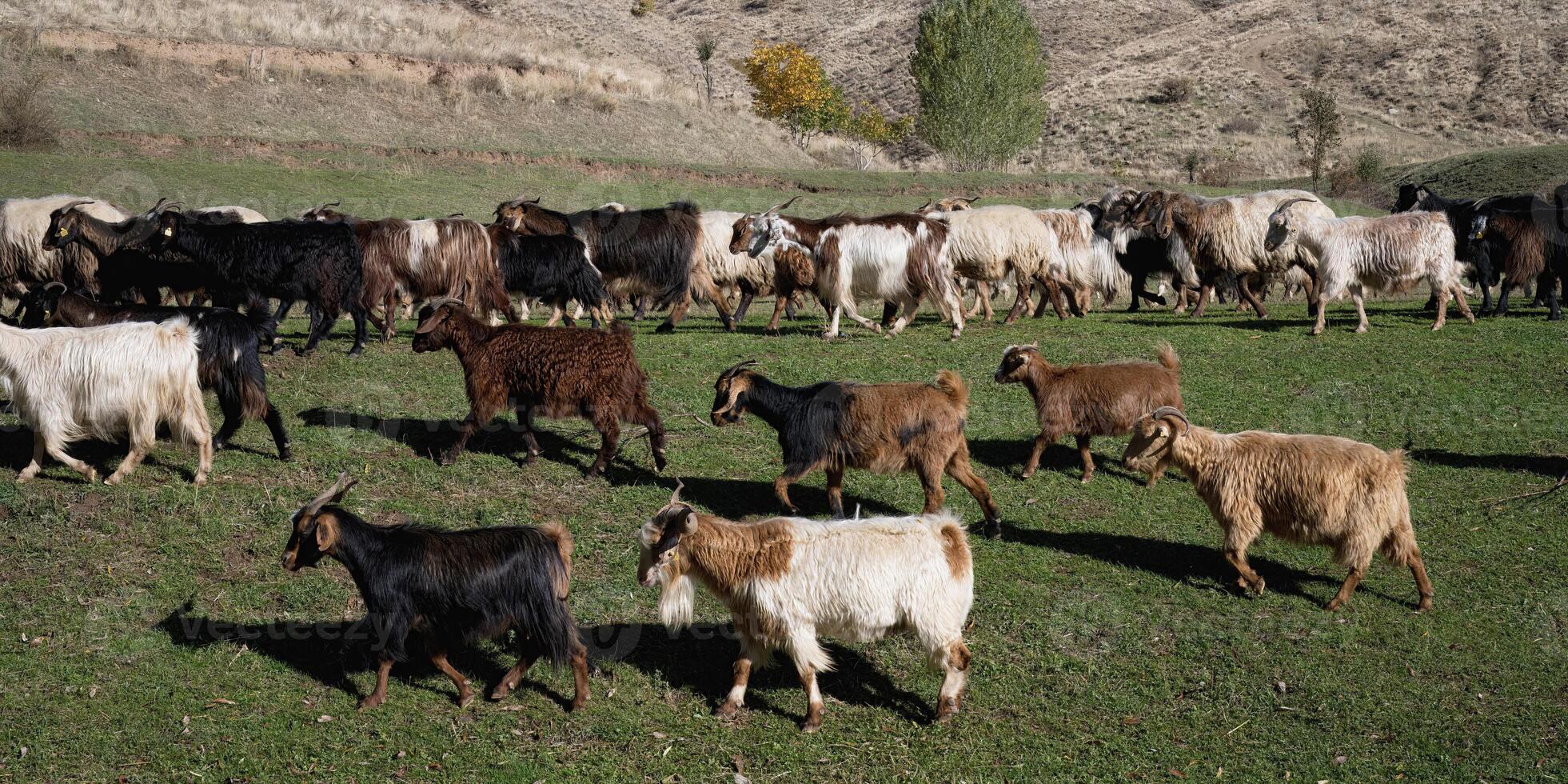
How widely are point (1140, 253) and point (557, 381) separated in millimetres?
12314

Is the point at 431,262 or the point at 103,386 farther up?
the point at 431,262

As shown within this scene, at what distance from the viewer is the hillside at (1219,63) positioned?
57.9 m

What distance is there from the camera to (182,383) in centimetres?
1020

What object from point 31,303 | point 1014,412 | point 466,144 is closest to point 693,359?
point 1014,412

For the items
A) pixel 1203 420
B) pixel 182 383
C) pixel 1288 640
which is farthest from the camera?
pixel 1203 420

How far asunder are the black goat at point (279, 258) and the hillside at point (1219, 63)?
45.4m

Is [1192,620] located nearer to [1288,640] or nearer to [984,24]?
[1288,640]

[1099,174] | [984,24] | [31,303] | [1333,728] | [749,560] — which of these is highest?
[984,24]

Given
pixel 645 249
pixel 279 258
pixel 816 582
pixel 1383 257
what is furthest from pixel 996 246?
pixel 816 582

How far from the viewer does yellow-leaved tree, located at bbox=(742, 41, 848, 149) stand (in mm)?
62656

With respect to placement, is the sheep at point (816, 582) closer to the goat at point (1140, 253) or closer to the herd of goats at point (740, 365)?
the herd of goats at point (740, 365)

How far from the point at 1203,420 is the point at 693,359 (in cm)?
576

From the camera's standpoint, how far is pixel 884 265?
16.4 meters

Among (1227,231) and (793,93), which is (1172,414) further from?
(793,93)
